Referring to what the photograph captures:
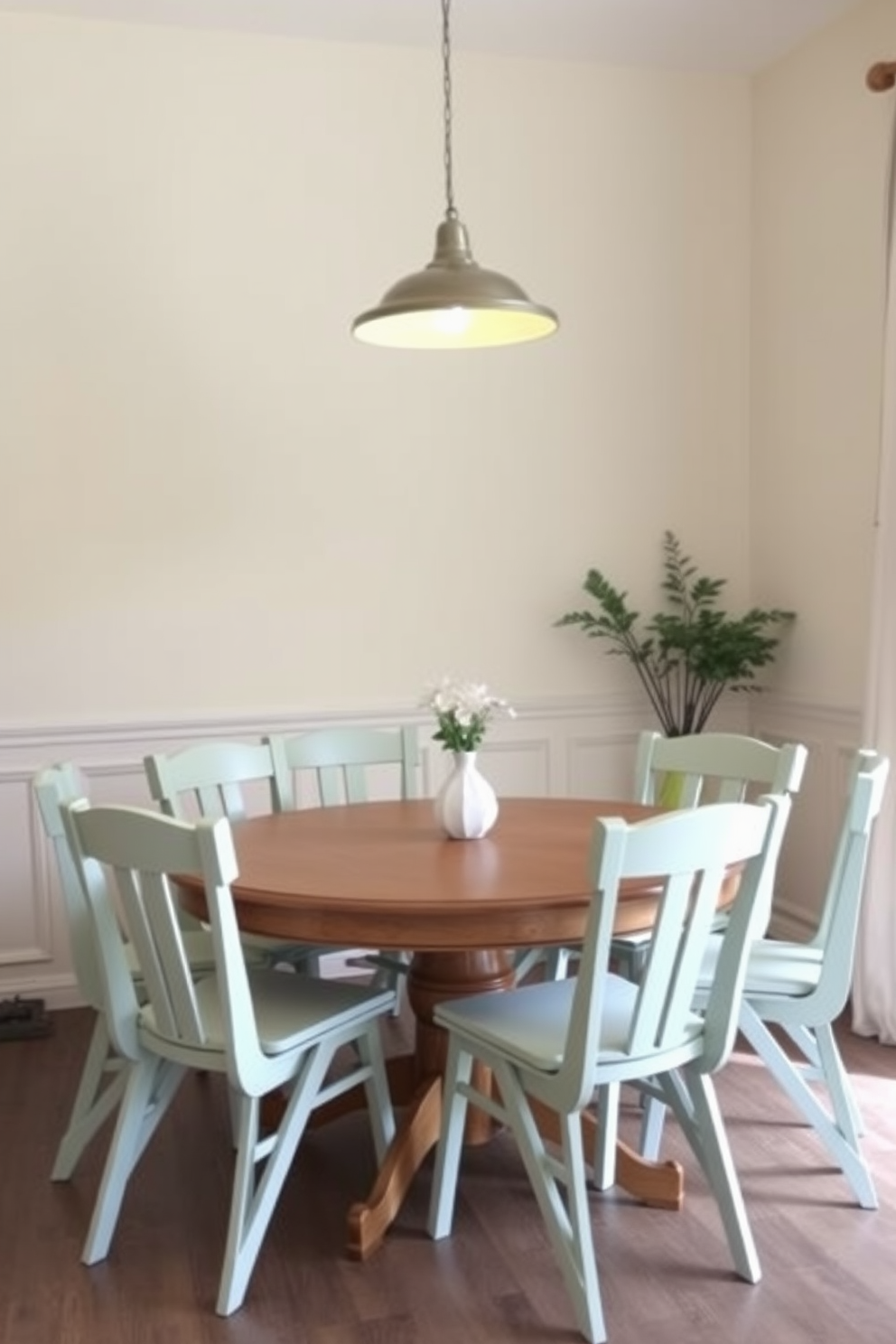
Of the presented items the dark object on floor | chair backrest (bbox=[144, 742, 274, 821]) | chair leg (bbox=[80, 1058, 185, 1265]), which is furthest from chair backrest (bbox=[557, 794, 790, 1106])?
the dark object on floor

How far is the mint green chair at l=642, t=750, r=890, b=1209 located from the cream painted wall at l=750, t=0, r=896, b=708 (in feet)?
4.10

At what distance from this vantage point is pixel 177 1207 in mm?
2512

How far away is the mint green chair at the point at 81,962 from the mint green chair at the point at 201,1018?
94mm

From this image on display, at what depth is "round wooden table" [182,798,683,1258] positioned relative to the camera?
212 cm

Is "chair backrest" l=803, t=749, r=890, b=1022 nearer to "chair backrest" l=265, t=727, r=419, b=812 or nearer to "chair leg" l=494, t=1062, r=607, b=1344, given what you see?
"chair leg" l=494, t=1062, r=607, b=1344

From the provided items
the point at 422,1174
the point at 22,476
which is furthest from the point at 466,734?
the point at 22,476

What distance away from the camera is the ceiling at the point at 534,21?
3.53m

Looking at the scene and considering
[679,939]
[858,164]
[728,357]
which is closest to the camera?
[679,939]

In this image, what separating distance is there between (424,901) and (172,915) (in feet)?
1.46

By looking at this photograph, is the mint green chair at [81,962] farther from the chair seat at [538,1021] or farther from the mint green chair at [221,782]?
the chair seat at [538,1021]

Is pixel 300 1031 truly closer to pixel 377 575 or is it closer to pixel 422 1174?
pixel 422 1174

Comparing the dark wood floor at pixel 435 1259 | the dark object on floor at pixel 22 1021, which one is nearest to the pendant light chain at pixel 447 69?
the dark wood floor at pixel 435 1259

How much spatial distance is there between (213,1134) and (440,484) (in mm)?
2149

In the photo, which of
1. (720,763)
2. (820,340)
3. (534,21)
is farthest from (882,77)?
(720,763)
